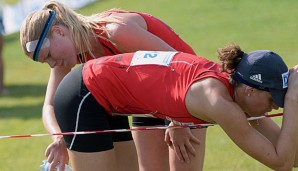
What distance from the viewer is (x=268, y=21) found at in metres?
18.6

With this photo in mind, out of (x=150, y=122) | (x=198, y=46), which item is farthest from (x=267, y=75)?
(x=198, y=46)

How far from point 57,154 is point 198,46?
36.2ft

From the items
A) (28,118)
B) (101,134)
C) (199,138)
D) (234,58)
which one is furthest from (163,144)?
(28,118)

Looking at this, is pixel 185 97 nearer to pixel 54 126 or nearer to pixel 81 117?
pixel 81 117

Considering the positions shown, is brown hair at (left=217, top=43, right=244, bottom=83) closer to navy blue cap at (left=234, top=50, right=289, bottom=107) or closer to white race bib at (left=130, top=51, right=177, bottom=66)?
navy blue cap at (left=234, top=50, right=289, bottom=107)

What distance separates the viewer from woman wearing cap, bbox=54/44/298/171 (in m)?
4.75

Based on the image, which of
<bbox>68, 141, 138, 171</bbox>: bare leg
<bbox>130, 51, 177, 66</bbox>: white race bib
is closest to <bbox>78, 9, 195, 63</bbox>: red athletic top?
<bbox>130, 51, 177, 66</bbox>: white race bib

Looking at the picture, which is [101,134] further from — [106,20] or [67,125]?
[106,20]

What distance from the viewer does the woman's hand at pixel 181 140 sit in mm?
5531

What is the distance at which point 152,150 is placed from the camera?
19.6 ft

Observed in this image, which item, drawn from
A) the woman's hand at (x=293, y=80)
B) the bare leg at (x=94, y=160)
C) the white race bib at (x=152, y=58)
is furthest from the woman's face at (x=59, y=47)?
the woman's hand at (x=293, y=80)

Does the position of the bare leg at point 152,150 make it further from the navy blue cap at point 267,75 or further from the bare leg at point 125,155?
the navy blue cap at point 267,75

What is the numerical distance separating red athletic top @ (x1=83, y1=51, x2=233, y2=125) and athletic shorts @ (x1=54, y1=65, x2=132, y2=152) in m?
0.06

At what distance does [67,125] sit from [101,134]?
0.81ft
